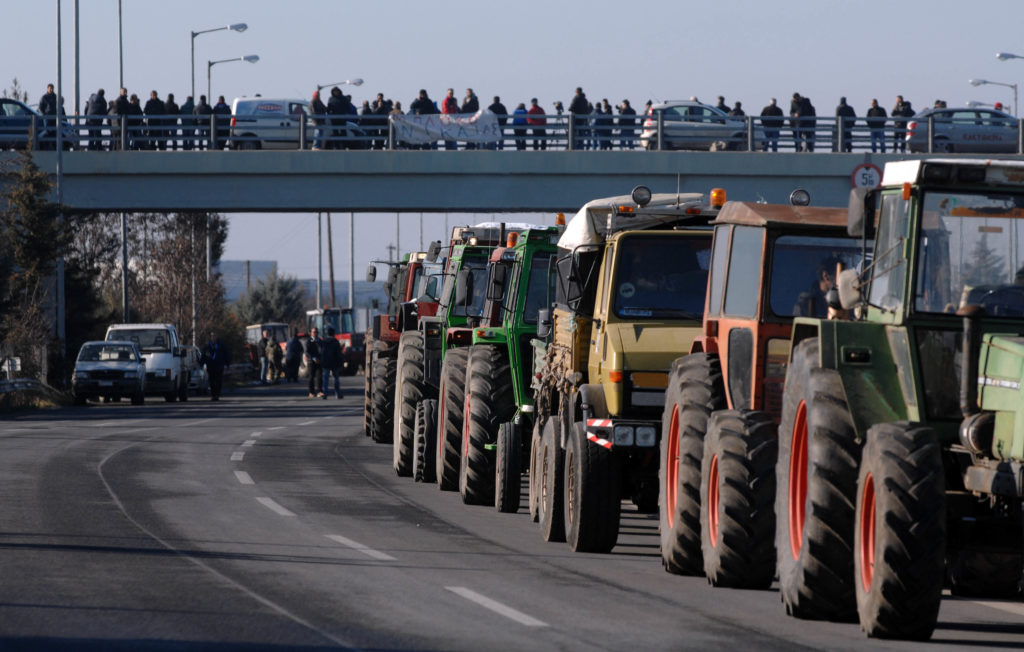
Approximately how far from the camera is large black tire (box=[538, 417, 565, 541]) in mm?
13531

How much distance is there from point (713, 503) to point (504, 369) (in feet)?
20.2

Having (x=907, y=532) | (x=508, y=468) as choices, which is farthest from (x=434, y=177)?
(x=907, y=532)

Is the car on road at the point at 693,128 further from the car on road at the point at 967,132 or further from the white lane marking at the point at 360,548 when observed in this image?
the white lane marking at the point at 360,548

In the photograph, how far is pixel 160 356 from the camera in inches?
1810

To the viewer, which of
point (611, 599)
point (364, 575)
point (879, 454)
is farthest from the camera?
point (364, 575)

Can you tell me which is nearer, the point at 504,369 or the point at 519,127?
the point at 504,369

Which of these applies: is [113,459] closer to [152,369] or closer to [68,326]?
[152,369]

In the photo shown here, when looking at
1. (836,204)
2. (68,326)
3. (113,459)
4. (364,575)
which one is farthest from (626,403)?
(68,326)

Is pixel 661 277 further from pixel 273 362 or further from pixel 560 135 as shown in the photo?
pixel 273 362

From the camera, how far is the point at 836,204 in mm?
44000

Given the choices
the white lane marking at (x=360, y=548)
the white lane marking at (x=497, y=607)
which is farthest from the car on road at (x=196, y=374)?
the white lane marking at (x=497, y=607)

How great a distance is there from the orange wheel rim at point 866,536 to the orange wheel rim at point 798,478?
792mm

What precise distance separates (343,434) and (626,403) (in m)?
16.8

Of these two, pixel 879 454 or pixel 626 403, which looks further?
pixel 626 403
